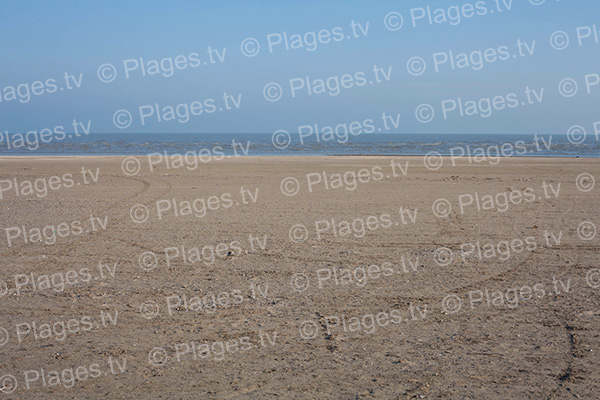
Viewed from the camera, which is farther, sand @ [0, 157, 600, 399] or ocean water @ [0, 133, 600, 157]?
ocean water @ [0, 133, 600, 157]

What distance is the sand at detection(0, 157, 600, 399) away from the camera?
4.37 meters

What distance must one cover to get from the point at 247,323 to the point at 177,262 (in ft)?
9.06

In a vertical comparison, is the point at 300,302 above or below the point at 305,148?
above

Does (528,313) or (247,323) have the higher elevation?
(247,323)

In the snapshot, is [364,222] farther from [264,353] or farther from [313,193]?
[264,353]

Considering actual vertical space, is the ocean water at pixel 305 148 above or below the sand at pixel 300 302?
below

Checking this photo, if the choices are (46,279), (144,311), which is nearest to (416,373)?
(144,311)

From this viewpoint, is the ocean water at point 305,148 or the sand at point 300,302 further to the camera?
the ocean water at point 305,148

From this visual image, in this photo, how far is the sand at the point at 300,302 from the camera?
172 inches

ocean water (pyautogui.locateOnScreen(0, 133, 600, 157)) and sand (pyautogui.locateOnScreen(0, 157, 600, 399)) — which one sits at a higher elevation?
sand (pyautogui.locateOnScreen(0, 157, 600, 399))

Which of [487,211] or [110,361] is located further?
[487,211]

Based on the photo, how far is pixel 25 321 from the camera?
5594mm

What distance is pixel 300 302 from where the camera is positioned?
621 centimetres

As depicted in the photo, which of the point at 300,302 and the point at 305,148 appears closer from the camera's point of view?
the point at 300,302
